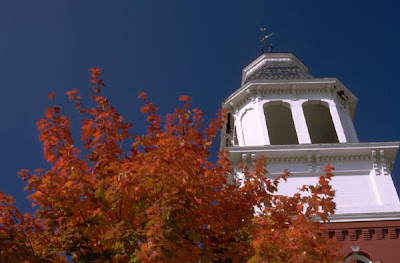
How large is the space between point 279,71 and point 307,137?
5.75 metres

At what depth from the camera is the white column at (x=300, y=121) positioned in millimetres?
22516

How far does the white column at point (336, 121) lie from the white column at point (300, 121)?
1.43 meters

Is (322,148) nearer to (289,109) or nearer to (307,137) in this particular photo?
(307,137)

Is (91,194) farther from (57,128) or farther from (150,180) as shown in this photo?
(57,128)

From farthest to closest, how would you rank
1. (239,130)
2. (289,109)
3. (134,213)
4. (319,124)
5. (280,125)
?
1. (280,125)
2. (319,124)
3. (289,109)
4. (239,130)
5. (134,213)

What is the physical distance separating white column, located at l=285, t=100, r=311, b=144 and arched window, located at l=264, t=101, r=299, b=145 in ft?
5.41

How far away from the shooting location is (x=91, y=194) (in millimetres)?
9641

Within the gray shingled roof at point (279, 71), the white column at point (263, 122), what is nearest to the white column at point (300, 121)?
the white column at point (263, 122)

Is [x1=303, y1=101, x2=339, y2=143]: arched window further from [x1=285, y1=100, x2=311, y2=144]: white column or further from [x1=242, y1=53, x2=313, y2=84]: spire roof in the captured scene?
[x1=242, y1=53, x2=313, y2=84]: spire roof

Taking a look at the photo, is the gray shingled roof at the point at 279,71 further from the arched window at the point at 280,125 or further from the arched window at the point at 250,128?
the arched window at the point at 250,128

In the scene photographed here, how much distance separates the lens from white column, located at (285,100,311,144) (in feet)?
73.9

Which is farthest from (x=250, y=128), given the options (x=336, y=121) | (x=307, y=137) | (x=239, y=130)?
(x=336, y=121)

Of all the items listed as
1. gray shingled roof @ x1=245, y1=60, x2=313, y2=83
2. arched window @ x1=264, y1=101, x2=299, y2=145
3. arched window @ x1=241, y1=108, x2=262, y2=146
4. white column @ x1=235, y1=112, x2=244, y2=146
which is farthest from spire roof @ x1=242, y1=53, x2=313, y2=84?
white column @ x1=235, y1=112, x2=244, y2=146

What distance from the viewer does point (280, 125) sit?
2692cm
